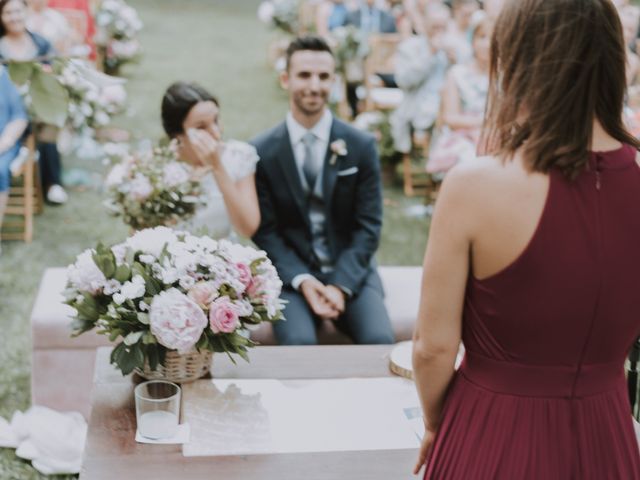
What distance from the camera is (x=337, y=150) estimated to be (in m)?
3.66

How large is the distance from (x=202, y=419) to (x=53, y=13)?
5.53 metres

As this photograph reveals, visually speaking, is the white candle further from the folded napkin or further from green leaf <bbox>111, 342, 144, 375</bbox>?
the folded napkin

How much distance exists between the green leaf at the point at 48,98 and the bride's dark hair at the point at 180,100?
2498mm

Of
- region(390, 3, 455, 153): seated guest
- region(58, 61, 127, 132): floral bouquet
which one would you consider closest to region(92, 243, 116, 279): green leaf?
region(58, 61, 127, 132): floral bouquet

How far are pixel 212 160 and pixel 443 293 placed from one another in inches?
81.6

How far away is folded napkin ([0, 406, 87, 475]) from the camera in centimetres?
314

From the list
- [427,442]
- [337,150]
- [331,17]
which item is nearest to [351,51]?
[331,17]

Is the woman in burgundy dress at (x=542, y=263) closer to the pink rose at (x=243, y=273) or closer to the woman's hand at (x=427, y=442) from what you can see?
the woman's hand at (x=427, y=442)

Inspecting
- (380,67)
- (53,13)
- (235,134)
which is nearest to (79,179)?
A: (53,13)

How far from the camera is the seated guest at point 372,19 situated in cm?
1005

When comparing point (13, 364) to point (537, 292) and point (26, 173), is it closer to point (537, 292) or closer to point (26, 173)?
point (26, 173)

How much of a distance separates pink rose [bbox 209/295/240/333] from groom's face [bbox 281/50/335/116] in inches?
62.8

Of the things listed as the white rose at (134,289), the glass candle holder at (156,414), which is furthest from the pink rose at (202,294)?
the glass candle holder at (156,414)

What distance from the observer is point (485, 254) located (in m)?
1.44
